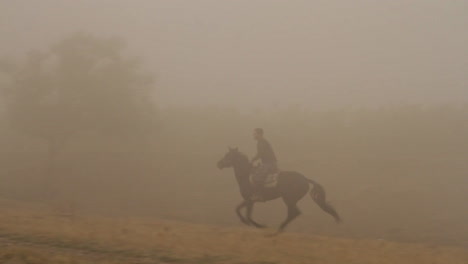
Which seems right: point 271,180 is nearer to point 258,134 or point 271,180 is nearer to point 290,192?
point 290,192

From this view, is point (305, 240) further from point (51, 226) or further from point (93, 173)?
point (93, 173)

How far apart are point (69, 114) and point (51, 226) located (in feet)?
65.1

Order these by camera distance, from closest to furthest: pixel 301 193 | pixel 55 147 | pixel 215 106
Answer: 1. pixel 301 193
2. pixel 55 147
3. pixel 215 106

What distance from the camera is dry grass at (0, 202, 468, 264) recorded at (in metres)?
10.4

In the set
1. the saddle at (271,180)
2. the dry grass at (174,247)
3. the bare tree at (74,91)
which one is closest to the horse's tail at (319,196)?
the saddle at (271,180)

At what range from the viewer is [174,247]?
38.0 feet

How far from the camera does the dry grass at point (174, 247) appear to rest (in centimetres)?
1035

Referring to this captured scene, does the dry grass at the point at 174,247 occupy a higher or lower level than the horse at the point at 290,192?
lower

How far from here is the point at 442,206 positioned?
88.8ft

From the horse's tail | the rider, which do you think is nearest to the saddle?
the rider

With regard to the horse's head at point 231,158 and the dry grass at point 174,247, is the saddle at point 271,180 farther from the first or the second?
the dry grass at point 174,247

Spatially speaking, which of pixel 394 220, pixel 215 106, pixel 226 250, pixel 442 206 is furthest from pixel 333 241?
pixel 215 106

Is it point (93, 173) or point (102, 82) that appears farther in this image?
point (93, 173)

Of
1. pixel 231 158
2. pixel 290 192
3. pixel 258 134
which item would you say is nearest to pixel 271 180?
pixel 290 192
